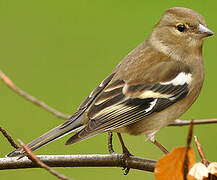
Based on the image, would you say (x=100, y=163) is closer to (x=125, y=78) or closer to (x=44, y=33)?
(x=125, y=78)

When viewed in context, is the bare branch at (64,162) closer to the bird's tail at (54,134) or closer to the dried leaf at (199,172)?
the bird's tail at (54,134)

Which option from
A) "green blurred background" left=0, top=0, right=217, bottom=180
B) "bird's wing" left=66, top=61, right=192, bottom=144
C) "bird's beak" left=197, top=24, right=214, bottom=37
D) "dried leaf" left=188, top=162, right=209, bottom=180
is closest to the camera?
"dried leaf" left=188, top=162, right=209, bottom=180

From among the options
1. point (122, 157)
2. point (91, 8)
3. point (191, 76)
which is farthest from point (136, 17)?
point (122, 157)

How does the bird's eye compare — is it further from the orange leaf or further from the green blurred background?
the green blurred background

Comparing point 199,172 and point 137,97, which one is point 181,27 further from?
point 199,172

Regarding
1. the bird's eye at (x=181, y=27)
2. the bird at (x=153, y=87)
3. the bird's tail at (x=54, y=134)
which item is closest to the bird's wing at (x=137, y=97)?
the bird at (x=153, y=87)

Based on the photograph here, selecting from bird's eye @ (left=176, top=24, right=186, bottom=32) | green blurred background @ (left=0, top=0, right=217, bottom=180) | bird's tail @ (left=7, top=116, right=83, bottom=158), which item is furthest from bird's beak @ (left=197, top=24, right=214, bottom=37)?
green blurred background @ (left=0, top=0, right=217, bottom=180)

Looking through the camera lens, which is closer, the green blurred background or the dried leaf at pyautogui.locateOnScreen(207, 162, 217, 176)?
the dried leaf at pyautogui.locateOnScreen(207, 162, 217, 176)

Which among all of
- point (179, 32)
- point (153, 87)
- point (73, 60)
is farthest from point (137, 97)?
point (73, 60)
